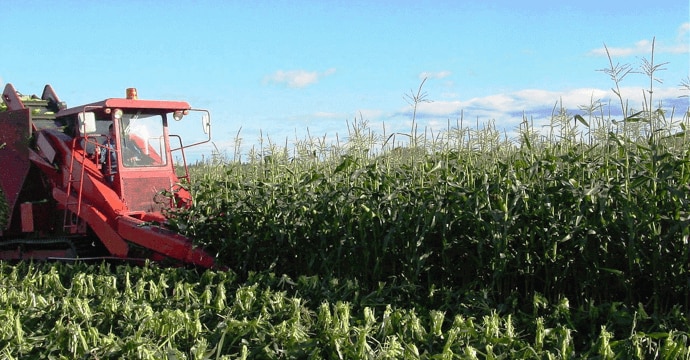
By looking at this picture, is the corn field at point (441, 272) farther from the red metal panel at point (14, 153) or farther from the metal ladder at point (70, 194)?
the red metal panel at point (14, 153)

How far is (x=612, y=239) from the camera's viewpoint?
4797mm

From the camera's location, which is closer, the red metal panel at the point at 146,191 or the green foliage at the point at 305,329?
the green foliage at the point at 305,329

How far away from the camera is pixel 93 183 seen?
25.3 ft

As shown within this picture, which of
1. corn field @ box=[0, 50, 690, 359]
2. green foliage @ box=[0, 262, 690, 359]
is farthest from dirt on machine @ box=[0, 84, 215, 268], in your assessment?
green foliage @ box=[0, 262, 690, 359]

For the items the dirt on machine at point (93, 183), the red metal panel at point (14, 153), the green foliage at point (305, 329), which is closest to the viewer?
the green foliage at point (305, 329)

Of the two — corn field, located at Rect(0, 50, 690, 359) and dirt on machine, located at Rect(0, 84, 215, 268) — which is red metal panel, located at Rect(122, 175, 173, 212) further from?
corn field, located at Rect(0, 50, 690, 359)

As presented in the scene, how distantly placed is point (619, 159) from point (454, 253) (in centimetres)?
139

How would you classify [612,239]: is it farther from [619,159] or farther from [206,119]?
[206,119]

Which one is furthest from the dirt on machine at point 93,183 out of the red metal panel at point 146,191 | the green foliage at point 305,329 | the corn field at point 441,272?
the green foliage at point 305,329

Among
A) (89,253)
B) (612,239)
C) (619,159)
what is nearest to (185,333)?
(612,239)

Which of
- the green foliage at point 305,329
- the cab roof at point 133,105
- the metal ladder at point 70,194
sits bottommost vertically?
the green foliage at point 305,329

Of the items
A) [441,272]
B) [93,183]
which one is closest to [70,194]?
[93,183]

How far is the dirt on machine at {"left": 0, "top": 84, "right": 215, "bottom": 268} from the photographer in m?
7.42

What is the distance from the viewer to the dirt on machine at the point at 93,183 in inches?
292
